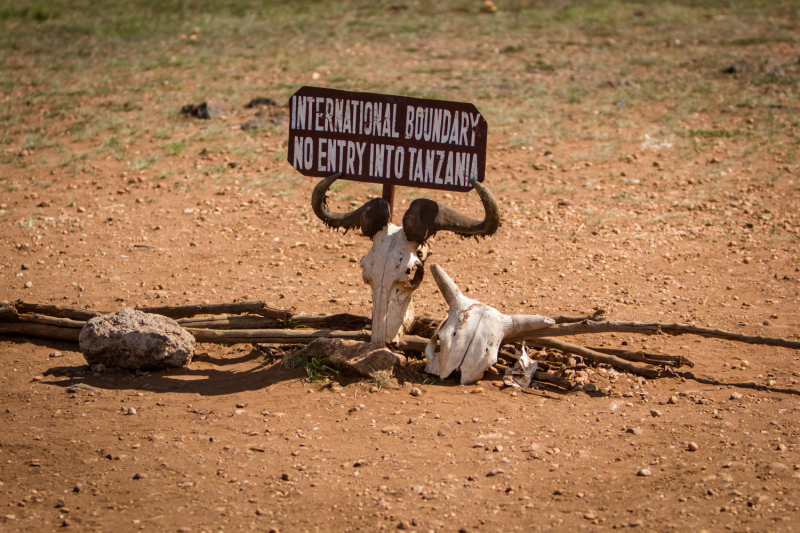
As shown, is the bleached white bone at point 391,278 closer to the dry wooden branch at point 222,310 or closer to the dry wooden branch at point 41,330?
the dry wooden branch at point 222,310

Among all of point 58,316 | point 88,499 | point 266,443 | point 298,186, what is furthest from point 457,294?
point 298,186

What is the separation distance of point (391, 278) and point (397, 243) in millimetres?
262

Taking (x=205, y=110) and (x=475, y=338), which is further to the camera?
(x=205, y=110)

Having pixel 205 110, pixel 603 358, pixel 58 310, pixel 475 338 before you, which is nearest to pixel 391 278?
pixel 475 338

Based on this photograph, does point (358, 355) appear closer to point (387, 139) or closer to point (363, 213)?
point (363, 213)

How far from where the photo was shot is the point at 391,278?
504cm

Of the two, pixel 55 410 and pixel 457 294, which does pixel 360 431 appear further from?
pixel 55 410

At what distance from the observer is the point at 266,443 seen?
172 inches

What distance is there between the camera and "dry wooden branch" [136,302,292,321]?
17.9ft

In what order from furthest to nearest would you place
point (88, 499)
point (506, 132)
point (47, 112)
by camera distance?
point (47, 112)
point (506, 132)
point (88, 499)

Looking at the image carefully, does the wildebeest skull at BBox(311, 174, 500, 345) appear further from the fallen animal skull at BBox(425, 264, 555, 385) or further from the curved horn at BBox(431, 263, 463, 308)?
the fallen animal skull at BBox(425, 264, 555, 385)

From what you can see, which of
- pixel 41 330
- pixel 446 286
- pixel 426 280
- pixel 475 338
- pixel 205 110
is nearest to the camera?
pixel 475 338

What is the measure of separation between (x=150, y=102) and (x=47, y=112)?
1.53 m

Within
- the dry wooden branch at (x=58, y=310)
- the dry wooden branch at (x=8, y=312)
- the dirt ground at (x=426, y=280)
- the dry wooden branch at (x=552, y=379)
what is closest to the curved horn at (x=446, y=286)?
the dirt ground at (x=426, y=280)
